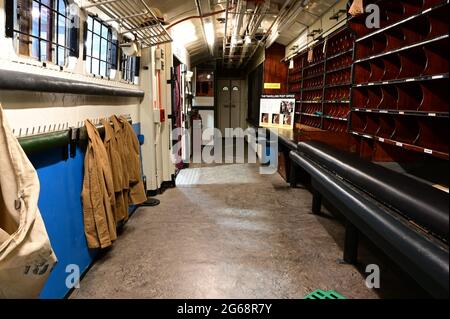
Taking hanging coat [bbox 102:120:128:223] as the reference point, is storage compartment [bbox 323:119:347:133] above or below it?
above

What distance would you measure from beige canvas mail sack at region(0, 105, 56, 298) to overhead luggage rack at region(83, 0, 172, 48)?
162 cm

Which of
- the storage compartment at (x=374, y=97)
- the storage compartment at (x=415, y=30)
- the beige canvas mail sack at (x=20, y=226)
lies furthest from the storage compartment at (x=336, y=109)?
the beige canvas mail sack at (x=20, y=226)

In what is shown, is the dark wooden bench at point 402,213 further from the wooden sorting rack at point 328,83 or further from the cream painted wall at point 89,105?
the wooden sorting rack at point 328,83

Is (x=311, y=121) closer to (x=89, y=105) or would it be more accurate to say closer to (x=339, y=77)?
(x=339, y=77)

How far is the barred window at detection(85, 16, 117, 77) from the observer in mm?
2655

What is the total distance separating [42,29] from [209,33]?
4607mm

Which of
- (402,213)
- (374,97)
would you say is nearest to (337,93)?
(374,97)

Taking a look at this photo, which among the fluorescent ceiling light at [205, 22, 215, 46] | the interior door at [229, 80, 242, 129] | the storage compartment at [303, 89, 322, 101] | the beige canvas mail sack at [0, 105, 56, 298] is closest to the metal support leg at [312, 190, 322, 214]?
the storage compartment at [303, 89, 322, 101]

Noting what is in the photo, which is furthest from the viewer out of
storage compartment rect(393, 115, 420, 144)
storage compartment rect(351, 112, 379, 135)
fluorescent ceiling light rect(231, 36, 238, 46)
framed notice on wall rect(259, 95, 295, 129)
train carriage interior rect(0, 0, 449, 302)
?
fluorescent ceiling light rect(231, 36, 238, 46)

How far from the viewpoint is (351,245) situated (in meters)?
2.63

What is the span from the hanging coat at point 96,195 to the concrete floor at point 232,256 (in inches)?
11.5

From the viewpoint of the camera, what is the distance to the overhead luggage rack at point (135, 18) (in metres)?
2.87

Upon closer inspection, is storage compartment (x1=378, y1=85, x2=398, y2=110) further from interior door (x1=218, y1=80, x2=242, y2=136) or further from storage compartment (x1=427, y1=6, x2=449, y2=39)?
interior door (x1=218, y1=80, x2=242, y2=136)
